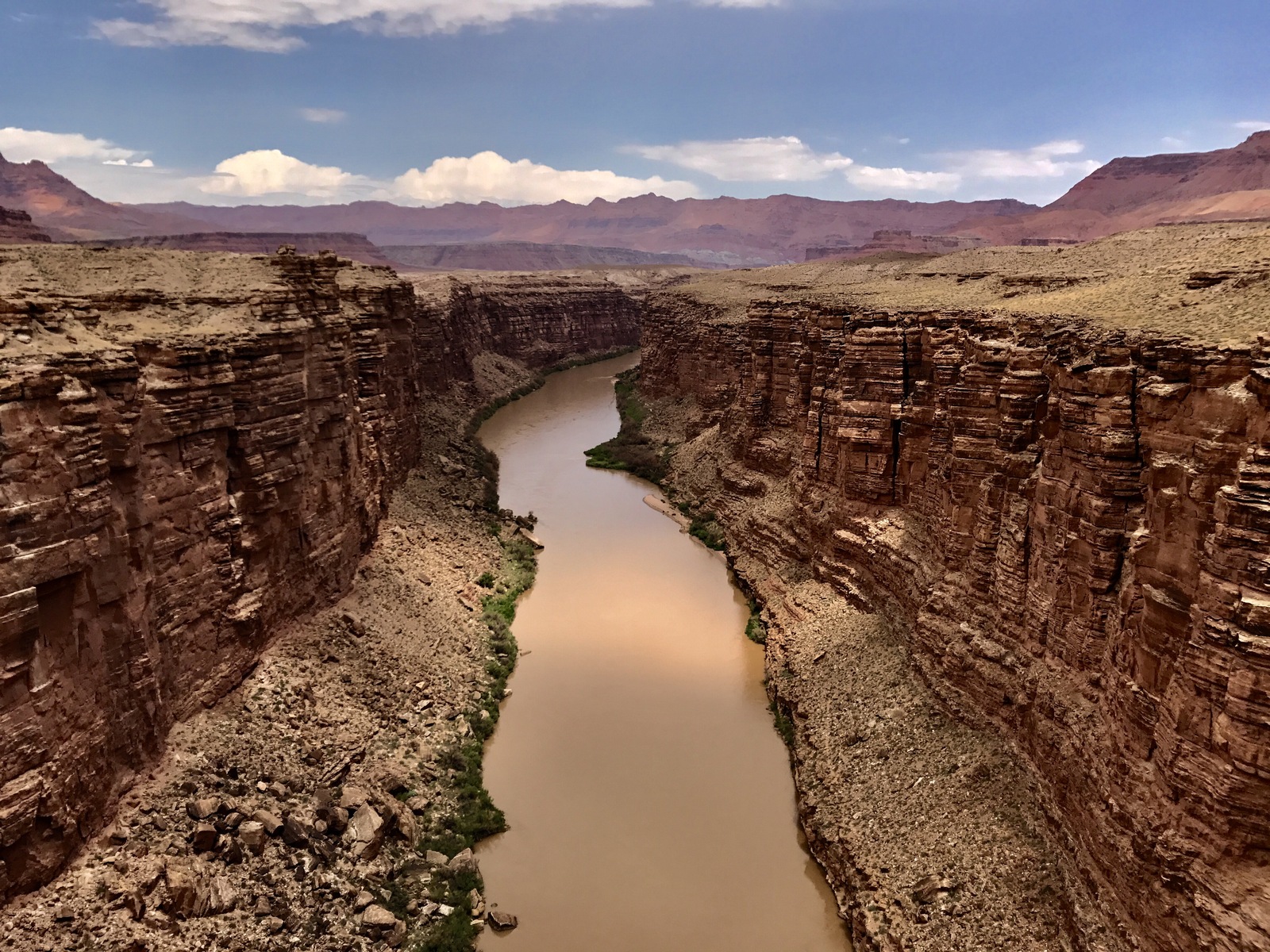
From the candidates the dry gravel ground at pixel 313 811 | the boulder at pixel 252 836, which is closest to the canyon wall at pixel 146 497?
the dry gravel ground at pixel 313 811

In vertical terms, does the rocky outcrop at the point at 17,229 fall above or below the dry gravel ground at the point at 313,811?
above

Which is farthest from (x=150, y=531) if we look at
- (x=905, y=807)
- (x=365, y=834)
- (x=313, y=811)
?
(x=905, y=807)

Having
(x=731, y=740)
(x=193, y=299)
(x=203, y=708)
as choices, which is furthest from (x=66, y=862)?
(x=731, y=740)

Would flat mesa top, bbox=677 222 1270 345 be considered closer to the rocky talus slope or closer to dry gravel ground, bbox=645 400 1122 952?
the rocky talus slope

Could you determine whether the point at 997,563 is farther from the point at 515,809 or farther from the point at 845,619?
the point at 515,809

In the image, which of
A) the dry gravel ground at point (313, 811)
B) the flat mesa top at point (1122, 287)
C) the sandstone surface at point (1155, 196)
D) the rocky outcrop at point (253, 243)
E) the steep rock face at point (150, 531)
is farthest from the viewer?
the sandstone surface at point (1155, 196)

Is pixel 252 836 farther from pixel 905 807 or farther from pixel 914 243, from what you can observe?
pixel 914 243

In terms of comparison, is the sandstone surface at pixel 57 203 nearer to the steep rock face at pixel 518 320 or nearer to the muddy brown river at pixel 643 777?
the steep rock face at pixel 518 320
